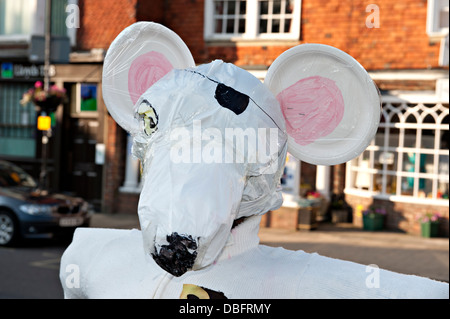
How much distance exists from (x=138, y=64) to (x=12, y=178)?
344 inches

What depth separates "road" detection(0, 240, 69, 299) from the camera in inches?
263

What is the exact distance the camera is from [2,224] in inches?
369

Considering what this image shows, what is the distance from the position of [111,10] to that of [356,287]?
1153cm

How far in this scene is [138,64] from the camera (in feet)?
6.80

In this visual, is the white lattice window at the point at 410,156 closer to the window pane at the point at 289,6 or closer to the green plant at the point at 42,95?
the window pane at the point at 289,6

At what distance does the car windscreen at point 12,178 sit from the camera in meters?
9.86

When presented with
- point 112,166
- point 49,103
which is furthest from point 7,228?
point 112,166

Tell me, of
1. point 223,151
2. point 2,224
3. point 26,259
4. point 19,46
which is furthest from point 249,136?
point 19,46

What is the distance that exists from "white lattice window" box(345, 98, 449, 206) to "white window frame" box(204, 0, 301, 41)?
2.34 m

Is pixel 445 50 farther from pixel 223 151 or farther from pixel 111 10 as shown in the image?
pixel 223 151

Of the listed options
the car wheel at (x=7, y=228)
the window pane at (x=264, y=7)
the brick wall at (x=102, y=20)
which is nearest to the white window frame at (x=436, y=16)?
the window pane at (x=264, y=7)

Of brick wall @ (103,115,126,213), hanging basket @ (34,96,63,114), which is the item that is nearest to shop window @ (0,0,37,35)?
hanging basket @ (34,96,63,114)

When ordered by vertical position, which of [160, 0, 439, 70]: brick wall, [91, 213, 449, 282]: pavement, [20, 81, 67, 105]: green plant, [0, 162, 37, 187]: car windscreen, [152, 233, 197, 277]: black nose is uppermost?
[160, 0, 439, 70]: brick wall

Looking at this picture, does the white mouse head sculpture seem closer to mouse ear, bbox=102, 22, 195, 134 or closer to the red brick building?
mouse ear, bbox=102, 22, 195, 134
